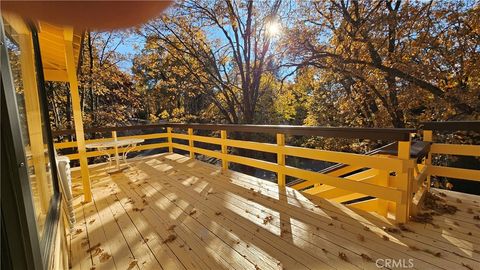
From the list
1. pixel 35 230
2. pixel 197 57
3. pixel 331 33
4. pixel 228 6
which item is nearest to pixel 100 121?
pixel 197 57

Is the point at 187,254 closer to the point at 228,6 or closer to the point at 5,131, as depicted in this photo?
the point at 5,131

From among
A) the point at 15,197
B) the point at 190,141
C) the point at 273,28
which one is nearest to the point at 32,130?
the point at 15,197

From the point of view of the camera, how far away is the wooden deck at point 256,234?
1832mm

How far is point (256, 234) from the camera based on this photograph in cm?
225

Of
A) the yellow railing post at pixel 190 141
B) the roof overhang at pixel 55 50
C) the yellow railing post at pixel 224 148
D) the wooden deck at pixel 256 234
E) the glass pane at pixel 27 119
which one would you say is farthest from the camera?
the yellow railing post at pixel 190 141

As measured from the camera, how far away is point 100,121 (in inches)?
371

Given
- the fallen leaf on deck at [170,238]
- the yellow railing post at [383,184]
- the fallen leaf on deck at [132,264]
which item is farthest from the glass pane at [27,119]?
the yellow railing post at [383,184]

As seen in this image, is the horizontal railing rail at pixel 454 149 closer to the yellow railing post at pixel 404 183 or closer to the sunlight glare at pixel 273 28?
the yellow railing post at pixel 404 183

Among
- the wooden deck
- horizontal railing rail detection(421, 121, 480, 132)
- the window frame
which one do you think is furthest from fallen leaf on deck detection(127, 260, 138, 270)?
horizontal railing rail detection(421, 121, 480, 132)

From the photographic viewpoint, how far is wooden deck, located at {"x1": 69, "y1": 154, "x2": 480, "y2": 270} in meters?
1.83

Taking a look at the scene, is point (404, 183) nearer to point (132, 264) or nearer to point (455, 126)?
point (455, 126)

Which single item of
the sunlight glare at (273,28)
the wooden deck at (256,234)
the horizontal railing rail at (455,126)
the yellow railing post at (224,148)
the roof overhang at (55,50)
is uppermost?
the sunlight glare at (273,28)

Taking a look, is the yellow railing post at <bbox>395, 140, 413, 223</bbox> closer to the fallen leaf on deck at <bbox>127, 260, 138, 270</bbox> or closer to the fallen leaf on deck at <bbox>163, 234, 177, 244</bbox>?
the fallen leaf on deck at <bbox>163, 234, 177, 244</bbox>

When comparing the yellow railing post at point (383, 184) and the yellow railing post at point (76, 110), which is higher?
the yellow railing post at point (76, 110)
